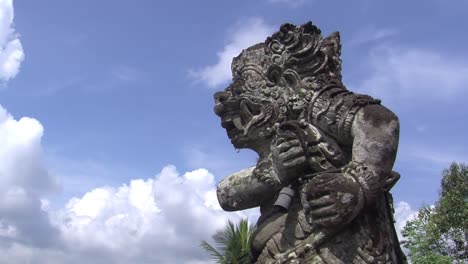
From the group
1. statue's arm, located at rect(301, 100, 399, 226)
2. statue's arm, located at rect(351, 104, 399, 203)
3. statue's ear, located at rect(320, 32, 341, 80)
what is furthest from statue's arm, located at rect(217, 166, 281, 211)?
statue's ear, located at rect(320, 32, 341, 80)

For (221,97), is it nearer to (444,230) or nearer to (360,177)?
(360,177)

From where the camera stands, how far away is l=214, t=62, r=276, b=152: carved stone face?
167 inches

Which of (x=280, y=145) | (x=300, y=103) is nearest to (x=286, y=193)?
(x=280, y=145)

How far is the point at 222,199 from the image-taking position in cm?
448

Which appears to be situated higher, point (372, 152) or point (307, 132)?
point (307, 132)

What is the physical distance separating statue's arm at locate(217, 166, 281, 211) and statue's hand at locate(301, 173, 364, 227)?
0.60 m

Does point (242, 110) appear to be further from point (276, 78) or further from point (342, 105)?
point (342, 105)

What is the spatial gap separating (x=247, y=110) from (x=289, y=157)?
1.99 ft

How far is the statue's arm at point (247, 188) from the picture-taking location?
4.23 meters

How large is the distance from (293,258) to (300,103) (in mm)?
1070

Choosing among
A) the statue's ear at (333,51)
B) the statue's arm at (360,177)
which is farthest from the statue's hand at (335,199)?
the statue's ear at (333,51)

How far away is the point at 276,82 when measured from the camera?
4.34 metres

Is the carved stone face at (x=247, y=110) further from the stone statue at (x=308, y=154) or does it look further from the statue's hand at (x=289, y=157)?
the statue's hand at (x=289, y=157)

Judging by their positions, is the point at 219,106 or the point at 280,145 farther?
the point at 219,106
